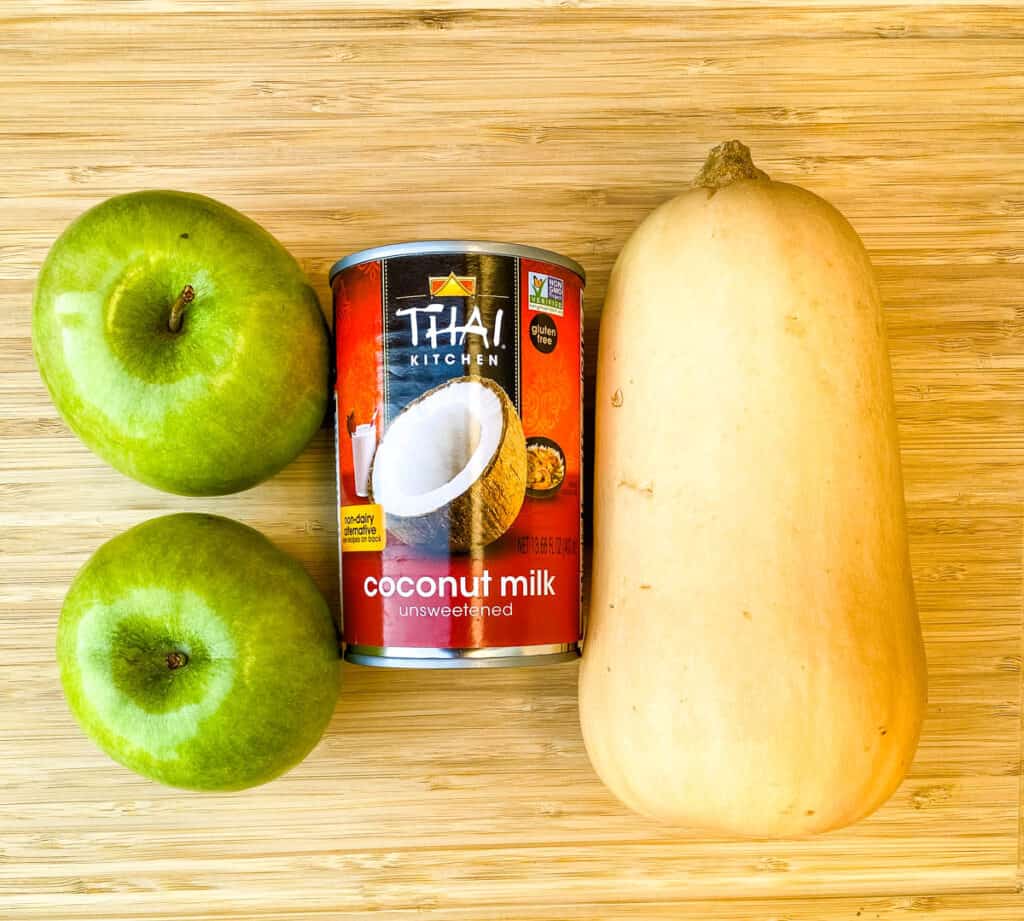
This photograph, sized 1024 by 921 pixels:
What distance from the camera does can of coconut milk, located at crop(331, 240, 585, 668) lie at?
0.72 meters

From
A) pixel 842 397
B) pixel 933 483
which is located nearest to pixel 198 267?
pixel 842 397

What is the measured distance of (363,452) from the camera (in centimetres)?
75

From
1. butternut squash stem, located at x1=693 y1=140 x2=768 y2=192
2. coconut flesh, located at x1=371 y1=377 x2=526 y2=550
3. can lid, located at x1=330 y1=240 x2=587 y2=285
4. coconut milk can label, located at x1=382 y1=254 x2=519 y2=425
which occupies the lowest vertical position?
coconut flesh, located at x1=371 y1=377 x2=526 y2=550

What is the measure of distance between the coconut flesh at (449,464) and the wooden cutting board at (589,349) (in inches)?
6.9

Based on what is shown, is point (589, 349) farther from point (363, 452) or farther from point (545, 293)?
point (363, 452)

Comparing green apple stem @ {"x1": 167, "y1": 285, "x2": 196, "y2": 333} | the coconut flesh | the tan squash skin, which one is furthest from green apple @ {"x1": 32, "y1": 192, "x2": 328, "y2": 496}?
Answer: the tan squash skin

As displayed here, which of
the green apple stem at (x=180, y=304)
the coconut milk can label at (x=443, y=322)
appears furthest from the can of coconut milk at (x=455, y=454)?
the green apple stem at (x=180, y=304)

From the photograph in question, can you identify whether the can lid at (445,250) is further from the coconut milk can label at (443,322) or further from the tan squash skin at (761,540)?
the tan squash skin at (761,540)

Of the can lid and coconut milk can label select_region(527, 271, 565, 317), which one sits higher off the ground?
the can lid

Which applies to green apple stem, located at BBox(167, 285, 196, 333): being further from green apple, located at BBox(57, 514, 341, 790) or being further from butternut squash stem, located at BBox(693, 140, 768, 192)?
butternut squash stem, located at BBox(693, 140, 768, 192)

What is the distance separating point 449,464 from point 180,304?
24 cm

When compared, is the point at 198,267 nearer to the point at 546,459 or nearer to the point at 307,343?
the point at 307,343

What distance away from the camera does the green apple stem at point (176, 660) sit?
72cm

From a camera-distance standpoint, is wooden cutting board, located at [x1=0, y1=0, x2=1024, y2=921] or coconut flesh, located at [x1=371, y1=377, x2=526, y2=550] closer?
coconut flesh, located at [x1=371, y1=377, x2=526, y2=550]
